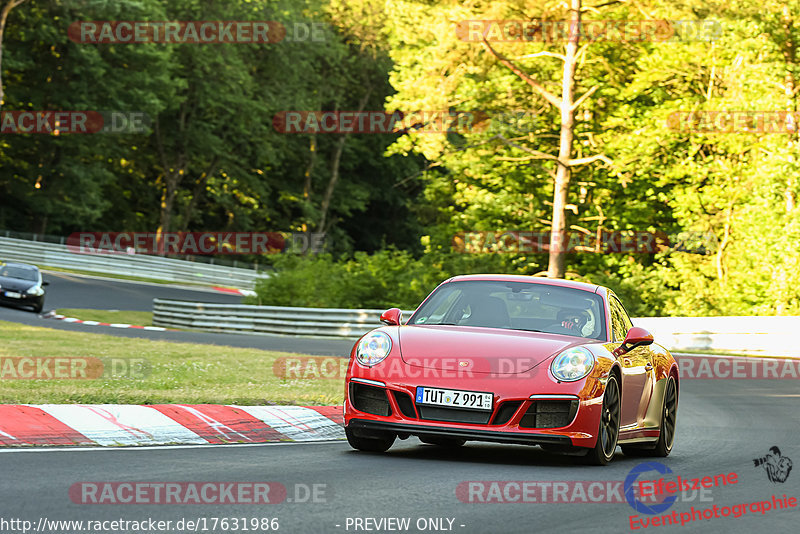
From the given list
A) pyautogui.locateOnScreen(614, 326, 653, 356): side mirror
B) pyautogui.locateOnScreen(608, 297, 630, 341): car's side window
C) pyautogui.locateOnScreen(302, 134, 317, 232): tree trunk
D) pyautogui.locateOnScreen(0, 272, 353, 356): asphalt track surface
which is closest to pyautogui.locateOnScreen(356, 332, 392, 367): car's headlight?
pyautogui.locateOnScreen(614, 326, 653, 356): side mirror

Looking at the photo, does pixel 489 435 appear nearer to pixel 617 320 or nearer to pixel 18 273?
pixel 617 320

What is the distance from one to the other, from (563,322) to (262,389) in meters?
5.06

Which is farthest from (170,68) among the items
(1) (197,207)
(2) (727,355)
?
(2) (727,355)

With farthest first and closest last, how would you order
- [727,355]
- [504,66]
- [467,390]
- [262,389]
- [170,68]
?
1. [170,68]
2. [504,66]
3. [727,355]
4. [262,389]
5. [467,390]

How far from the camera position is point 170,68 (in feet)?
204

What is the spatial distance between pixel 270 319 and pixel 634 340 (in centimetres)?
2298

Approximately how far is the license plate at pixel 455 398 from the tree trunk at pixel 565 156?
25.6 metres

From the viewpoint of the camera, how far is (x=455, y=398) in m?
8.94

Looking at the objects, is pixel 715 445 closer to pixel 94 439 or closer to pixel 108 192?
pixel 94 439

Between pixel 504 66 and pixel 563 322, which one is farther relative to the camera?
pixel 504 66

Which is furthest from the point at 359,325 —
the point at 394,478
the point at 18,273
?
the point at 394,478

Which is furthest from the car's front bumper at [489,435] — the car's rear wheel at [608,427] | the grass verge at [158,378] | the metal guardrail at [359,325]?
the metal guardrail at [359,325]

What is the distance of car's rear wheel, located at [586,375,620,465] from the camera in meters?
9.19

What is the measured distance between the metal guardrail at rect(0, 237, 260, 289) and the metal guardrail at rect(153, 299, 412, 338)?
61.8 ft
